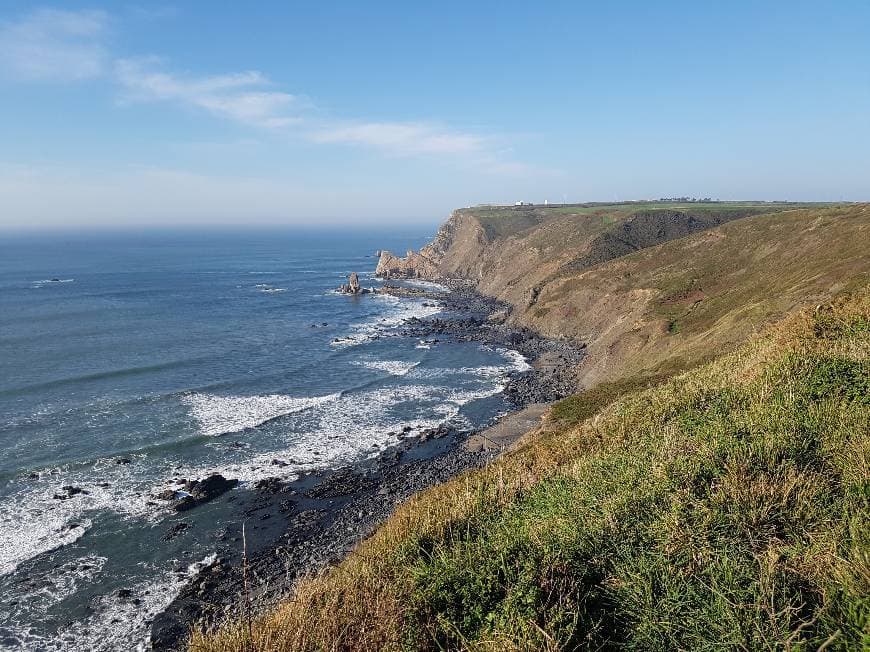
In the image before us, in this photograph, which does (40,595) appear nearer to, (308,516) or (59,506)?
(59,506)

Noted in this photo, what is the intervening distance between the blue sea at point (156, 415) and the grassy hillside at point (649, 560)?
20.1 m

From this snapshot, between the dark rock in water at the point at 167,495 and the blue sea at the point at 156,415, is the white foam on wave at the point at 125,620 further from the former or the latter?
the dark rock in water at the point at 167,495

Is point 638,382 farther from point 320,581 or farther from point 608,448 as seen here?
point 320,581

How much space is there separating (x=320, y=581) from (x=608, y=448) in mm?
9183

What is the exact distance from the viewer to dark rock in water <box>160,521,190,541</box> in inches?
1119

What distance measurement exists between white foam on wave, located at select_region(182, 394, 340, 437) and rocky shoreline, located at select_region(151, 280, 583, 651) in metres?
11.1

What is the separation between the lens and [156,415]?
146ft

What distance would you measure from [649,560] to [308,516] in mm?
27266

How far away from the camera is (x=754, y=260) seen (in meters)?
61.8

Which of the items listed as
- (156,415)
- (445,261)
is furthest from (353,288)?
(156,415)

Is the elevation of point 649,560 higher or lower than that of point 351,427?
higher

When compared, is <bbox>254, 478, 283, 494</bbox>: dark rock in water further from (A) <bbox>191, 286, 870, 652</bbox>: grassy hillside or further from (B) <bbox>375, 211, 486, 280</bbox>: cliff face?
(B) <bbox>375, 211, 486, 280</bbox>: cliff face

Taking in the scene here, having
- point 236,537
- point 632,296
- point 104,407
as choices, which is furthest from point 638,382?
point 104,407

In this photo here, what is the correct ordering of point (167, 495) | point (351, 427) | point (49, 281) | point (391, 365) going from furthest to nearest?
point (49, 281)
point (391, 365)
point (351, 427)
point (167, 495)
